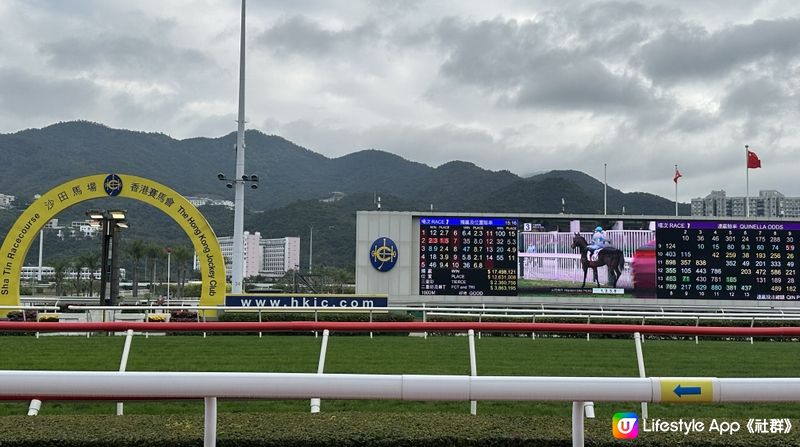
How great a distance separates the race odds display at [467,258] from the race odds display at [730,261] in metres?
4.49

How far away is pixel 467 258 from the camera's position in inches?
821

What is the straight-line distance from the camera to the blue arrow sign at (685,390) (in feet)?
9.59

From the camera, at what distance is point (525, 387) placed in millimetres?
2836

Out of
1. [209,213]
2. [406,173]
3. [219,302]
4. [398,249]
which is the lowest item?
[219,302]

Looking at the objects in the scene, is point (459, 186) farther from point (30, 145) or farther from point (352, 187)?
point (30, 145)

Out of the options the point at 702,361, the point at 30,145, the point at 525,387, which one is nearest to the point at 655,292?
the point at 702,361

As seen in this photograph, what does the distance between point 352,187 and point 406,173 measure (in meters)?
10.9

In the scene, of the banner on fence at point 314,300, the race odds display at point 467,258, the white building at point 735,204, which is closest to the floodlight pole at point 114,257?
the banner on fence at point 314,300

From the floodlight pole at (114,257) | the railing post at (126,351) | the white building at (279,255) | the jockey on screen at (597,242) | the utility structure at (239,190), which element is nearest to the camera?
the railing post at (126,351)

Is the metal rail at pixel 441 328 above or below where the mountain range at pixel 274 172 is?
below

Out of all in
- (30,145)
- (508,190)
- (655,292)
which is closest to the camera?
(655,292)

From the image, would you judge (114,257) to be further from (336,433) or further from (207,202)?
(207,202)

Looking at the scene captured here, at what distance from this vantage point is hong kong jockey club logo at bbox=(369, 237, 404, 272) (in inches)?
834

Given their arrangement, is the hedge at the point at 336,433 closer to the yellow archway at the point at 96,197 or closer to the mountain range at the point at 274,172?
the yellow archway at the point at 96,197
